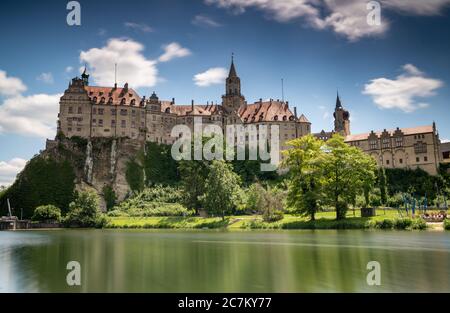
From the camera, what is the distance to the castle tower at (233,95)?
114562 mm

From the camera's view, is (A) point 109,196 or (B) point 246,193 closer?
(B) point 246,193

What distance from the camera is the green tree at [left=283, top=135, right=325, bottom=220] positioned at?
171 feet

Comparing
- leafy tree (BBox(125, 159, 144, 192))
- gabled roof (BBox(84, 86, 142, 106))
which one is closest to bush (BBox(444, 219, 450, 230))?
leafy tree (BBox(125, 159, 144, 192))

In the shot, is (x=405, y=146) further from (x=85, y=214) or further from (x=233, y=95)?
(x=85, y=214)

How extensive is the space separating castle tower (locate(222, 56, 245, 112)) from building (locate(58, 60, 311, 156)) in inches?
23.5

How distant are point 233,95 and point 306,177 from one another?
215 ft

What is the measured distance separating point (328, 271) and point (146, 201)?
70509mm

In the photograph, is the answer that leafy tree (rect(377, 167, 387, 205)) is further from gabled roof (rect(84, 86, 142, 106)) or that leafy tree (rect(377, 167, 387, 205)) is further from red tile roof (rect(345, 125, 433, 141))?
gabled roof (rect(84, 86, 142, 106))

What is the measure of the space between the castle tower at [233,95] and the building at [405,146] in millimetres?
33780

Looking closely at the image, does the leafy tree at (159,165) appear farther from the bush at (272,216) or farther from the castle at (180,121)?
the bush at (272,216)

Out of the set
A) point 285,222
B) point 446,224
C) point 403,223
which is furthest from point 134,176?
point 446,224

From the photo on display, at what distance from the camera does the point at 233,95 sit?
11538 cm

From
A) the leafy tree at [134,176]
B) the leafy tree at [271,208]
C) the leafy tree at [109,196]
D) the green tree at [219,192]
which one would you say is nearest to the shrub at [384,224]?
the leafy tree at [271,208]
